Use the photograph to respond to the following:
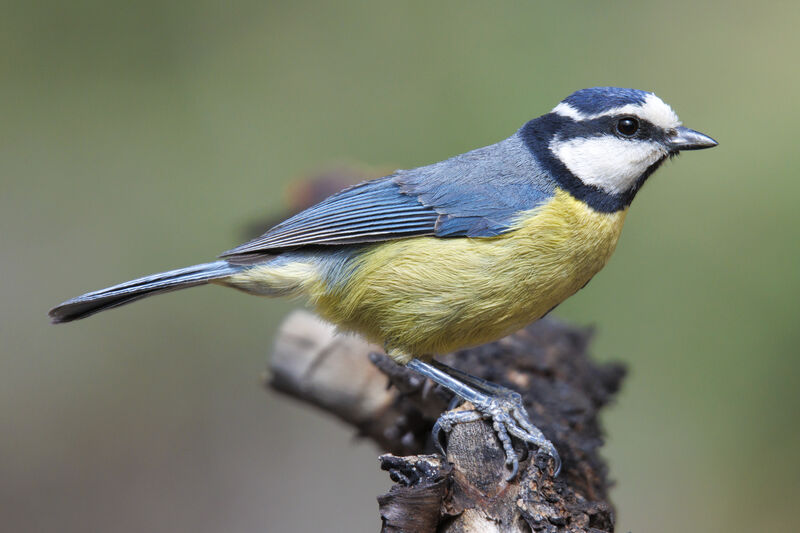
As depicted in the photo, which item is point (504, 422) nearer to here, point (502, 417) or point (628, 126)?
point (502, 417)

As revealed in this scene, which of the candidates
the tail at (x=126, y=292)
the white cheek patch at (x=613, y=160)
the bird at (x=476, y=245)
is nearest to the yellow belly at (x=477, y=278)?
the bird at (x=476, y=245)

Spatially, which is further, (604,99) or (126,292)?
Result: (126,292)

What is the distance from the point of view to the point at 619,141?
2750 millimetres

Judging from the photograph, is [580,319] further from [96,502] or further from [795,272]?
[96,502]

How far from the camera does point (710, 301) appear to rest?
5332 millimetres

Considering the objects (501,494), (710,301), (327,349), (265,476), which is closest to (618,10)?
(710,301)

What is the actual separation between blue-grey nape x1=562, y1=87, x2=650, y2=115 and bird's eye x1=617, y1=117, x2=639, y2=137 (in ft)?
0.19

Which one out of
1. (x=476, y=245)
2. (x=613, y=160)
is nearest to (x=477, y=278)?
(x=476, y=245)

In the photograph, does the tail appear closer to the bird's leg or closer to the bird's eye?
the bird's leg

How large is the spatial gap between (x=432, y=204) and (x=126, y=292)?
124 cm

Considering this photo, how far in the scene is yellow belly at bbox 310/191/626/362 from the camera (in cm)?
266

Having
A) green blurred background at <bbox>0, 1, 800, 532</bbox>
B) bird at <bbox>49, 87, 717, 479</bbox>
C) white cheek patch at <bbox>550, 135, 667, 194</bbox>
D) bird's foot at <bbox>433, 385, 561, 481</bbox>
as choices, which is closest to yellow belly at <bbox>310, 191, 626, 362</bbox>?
bird at <bbox>49, 87, 717, 479</bbox>

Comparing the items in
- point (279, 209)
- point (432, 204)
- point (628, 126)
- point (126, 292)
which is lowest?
point (279, 209)

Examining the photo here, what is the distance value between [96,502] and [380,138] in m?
3.62
